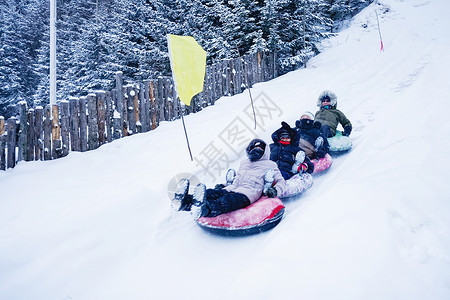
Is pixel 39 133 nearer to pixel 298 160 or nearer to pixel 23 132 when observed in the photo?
pixel 23 132

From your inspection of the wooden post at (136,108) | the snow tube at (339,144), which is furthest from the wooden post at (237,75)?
the snow tube at (339,144)

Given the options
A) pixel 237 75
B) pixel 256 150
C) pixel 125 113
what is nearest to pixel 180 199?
pixel 256 150

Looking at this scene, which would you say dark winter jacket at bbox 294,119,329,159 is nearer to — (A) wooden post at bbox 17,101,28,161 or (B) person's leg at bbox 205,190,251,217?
(B) person's leg at bbox 205,190,251,217

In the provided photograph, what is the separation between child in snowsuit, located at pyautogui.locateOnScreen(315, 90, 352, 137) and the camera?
211 inches

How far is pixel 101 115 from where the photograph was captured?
19.0 ft

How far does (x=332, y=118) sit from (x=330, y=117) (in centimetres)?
4

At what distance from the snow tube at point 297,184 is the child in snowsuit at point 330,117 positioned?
60.0 inches

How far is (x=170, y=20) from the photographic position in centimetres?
1362

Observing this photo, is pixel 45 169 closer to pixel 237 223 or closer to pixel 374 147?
pixel 237 223

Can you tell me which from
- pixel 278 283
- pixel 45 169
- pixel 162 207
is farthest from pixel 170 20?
pixel 278 283

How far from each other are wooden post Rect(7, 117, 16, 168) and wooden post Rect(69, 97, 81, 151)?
0.91m

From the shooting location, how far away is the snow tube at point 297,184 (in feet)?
12.2

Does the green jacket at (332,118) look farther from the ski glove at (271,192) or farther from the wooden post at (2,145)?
the wooden post at (2,145)

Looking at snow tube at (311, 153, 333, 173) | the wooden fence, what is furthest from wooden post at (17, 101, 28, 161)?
snow tube at (311, 153, 333, 173)
